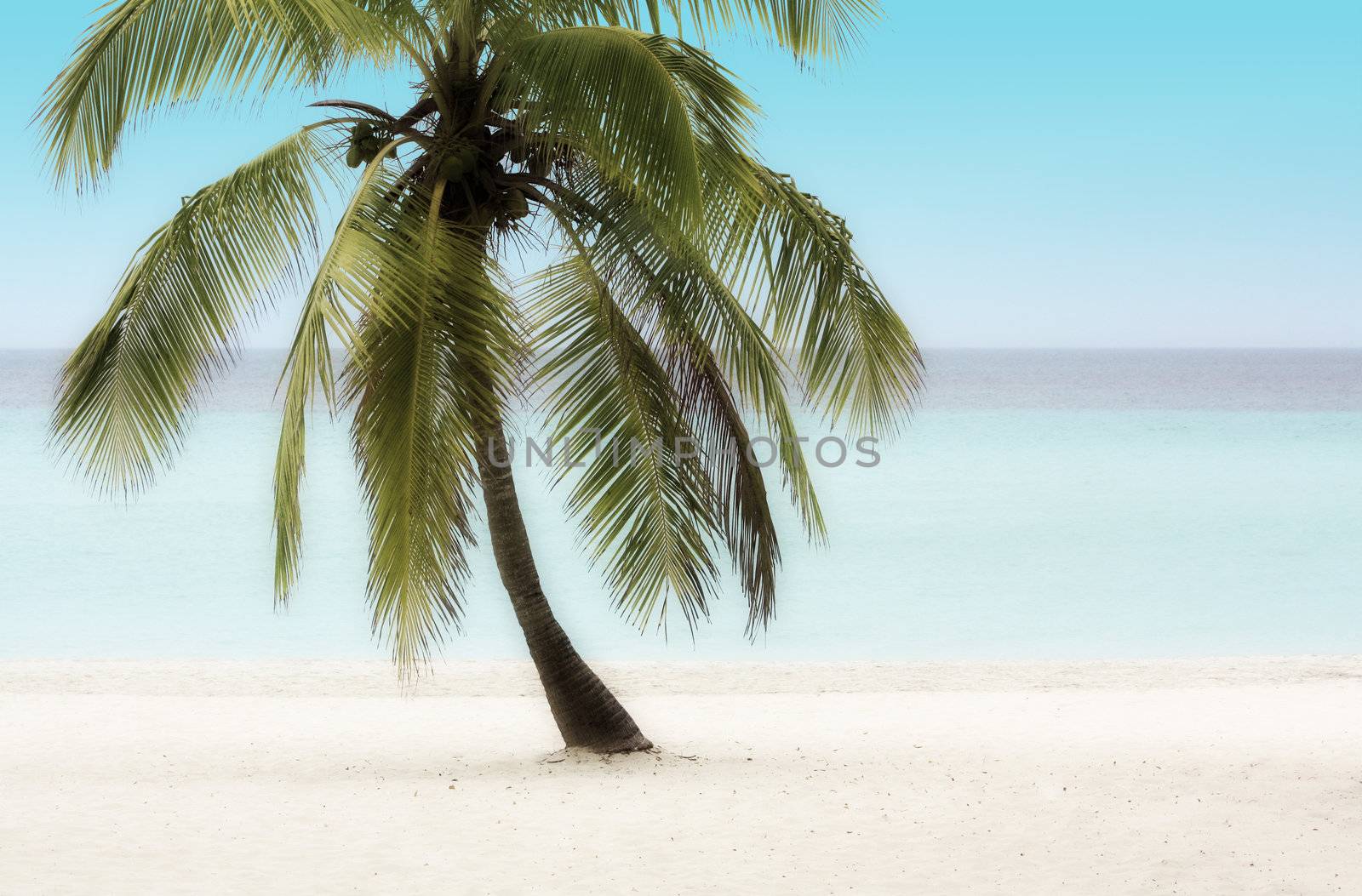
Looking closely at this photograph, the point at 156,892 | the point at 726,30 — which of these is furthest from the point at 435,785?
the point at 726,30

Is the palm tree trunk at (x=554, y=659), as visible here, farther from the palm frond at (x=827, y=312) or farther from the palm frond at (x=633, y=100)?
the palm frond at (x=633, y=100)

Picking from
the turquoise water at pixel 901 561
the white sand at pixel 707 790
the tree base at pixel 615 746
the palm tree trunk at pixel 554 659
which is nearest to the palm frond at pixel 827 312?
the palm tree trunk at pixel 554 659

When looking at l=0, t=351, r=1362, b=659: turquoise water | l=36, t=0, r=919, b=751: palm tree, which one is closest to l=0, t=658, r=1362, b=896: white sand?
l=36, t=0, r=919, b=751: palm tree

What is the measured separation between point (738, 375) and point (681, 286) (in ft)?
1.64

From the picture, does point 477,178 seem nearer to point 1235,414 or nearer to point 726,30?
point 726,30

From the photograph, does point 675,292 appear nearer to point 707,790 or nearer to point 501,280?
point 501,280

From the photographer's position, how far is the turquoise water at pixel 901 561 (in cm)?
1334

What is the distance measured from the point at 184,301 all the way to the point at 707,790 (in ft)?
11.0

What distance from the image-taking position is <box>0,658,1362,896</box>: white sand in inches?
188

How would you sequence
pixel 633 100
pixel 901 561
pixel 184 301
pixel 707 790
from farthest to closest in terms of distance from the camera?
pixel 901 561 < pixel 707 790 < pixel 184 301 < pixel 633 100

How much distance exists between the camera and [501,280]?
5.68 metres

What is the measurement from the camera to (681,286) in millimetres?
5590

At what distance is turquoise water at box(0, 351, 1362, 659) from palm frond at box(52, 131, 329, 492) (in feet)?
23.4

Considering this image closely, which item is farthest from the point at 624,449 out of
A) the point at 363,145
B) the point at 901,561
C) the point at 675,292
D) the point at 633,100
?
the point at 901,561
